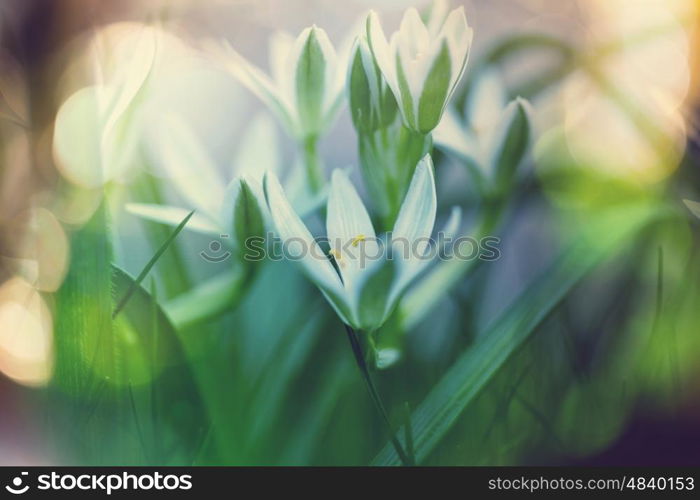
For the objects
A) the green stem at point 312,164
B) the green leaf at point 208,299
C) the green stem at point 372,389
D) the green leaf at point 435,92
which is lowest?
the green stem at point 372,389

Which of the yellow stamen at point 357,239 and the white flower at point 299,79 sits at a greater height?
the white flower at point 299,79

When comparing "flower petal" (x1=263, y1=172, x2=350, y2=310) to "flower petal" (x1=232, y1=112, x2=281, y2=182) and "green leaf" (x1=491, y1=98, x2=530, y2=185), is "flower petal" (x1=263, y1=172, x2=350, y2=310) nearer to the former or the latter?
"flower petal" (x1=232, y1=112, x2=281, y2=182)

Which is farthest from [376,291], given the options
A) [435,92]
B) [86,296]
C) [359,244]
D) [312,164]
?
[86,296]

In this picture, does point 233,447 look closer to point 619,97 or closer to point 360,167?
point 360,167

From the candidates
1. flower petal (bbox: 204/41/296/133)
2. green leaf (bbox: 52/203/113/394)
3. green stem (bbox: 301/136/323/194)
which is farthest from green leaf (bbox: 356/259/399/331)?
green leaf (bbox: 52/203/113/394)

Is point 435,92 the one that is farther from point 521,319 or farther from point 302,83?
point 521,319

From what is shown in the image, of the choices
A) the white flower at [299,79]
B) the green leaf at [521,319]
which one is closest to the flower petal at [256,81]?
the white flower at [299,79]

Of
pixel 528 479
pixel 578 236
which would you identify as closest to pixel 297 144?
pixel 578 236

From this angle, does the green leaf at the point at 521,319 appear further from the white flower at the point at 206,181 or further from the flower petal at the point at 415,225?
the white flower at the point at 206,181
